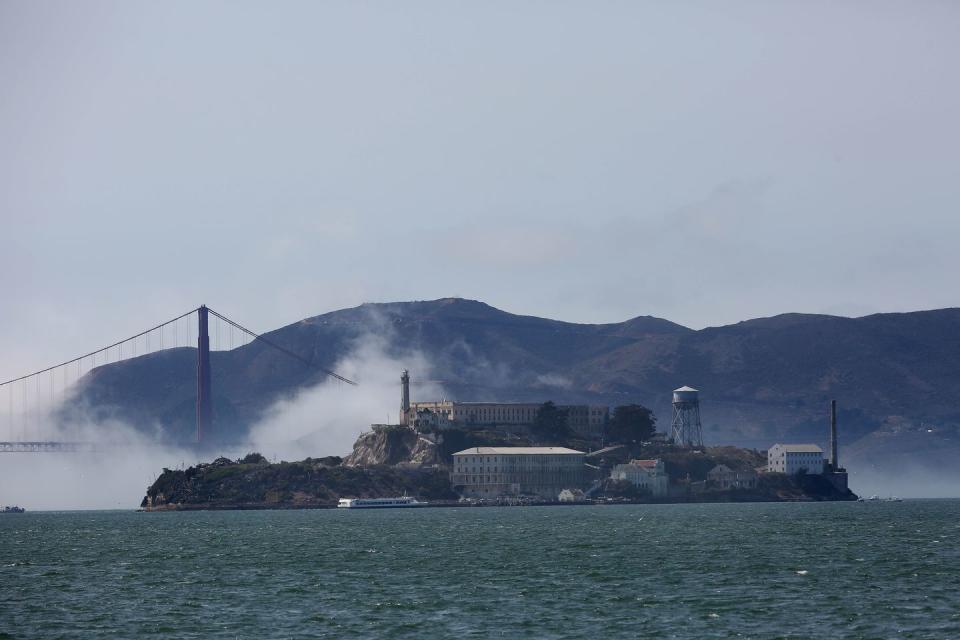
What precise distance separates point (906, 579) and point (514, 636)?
3454cm

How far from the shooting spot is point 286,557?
12925cm

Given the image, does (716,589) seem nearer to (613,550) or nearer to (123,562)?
(613,550)

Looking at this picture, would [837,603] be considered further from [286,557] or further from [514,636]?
[286,557]

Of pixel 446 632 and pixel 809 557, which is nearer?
pixel 446 632

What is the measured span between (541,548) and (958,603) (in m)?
54.1

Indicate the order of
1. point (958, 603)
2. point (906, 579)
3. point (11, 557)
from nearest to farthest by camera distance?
point (958, 603)
point (906, 579)
point (11, 557)

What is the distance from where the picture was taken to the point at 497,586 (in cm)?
9844

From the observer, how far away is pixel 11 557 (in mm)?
138375

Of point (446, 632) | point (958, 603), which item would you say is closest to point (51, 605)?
point (446, 632)

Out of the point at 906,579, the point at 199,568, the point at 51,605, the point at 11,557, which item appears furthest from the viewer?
the point at 11,557

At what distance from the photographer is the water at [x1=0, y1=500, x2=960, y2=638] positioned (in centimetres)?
7906

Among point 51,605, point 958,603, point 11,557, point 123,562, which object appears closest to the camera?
point 958,603

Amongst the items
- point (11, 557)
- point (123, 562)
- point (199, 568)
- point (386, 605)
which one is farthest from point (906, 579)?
point (11, 557)

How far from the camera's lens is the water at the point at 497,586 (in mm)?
79062
